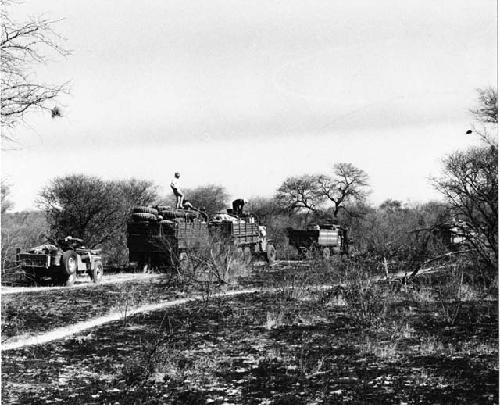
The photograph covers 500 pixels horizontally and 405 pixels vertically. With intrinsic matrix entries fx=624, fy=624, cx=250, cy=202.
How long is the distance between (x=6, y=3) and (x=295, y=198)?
49.4m

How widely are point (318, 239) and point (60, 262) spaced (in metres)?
19.2

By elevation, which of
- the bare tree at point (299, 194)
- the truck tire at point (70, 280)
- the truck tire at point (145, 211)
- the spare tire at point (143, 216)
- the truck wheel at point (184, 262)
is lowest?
the truck tire at point (70, 280)

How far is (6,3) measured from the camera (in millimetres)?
7711

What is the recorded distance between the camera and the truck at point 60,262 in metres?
18.1

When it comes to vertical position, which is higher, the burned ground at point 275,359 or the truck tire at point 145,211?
the truck tire at point 145,211

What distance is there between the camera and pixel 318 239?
3522 centimetres

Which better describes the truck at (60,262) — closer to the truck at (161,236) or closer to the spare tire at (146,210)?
the truck at (161,236)

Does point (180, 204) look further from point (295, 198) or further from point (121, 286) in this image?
point (295, 198)

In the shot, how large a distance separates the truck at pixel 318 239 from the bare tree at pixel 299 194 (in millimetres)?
17901

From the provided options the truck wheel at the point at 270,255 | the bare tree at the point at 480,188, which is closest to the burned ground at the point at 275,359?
the bare tree at the point at 480,188

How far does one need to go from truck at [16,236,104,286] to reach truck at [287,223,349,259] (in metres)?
15.6

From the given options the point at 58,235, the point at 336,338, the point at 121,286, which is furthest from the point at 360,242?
the point at 336,338

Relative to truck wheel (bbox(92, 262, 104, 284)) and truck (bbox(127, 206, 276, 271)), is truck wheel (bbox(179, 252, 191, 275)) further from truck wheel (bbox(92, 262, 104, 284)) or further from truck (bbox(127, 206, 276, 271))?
truck wheel (bbox(92, 262, 104, 284))

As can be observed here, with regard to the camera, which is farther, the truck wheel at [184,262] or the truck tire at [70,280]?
the truck wheel at [184,262]
